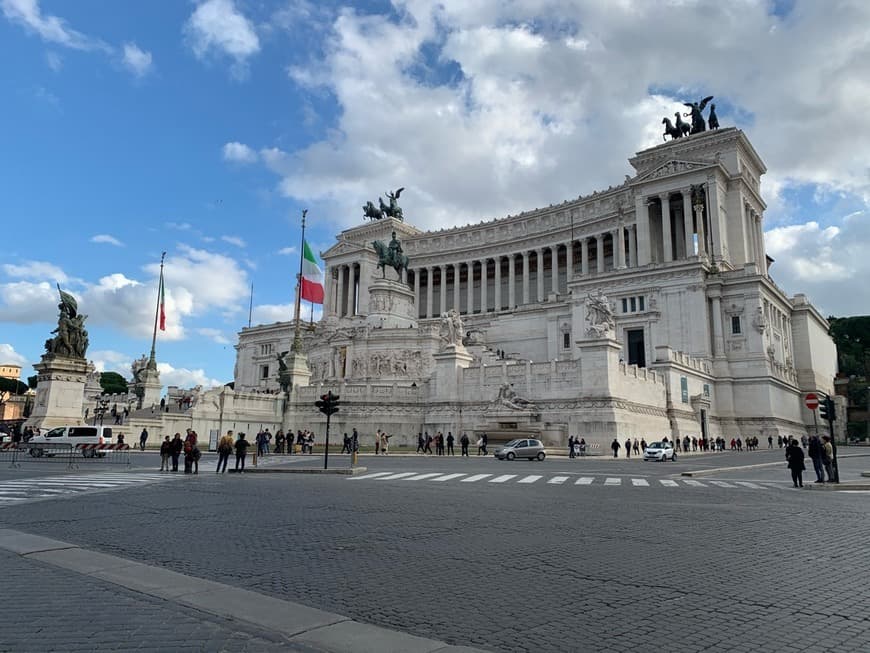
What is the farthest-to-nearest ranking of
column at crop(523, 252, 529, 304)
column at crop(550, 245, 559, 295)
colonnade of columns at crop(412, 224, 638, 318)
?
column at crop(523, 252, 529, 304)
column at crop(550, 245, 559, 295)
colonnade of columns at crop(412, 224, 638, 318)

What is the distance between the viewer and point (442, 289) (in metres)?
105

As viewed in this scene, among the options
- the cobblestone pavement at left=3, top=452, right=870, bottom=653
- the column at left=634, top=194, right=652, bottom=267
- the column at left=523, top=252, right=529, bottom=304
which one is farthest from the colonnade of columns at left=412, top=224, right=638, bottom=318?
the cobblestone pavement at left=3, top=452, right=870, bottom=653

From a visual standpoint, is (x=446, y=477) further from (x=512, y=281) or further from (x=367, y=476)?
(x=512, y=281)

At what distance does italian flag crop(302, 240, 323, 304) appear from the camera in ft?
200

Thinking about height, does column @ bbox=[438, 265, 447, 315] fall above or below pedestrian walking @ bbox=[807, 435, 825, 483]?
above

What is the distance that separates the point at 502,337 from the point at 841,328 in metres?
64.7

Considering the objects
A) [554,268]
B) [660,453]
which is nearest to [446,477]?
[660,453]

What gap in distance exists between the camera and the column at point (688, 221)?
71188 millimetres

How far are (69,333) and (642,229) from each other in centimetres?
5943

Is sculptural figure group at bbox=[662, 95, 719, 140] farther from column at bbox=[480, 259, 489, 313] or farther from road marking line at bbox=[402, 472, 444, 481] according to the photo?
road marking line at bbox=[402, 472, 444, 481]

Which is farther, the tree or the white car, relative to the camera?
the tree

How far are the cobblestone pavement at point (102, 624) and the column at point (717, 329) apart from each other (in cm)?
6132

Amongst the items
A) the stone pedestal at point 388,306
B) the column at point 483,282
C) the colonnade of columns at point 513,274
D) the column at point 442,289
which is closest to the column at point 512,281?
the colonnade of columns at point 513,274

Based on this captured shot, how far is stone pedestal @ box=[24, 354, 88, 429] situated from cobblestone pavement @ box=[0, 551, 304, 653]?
3457 centimetres
